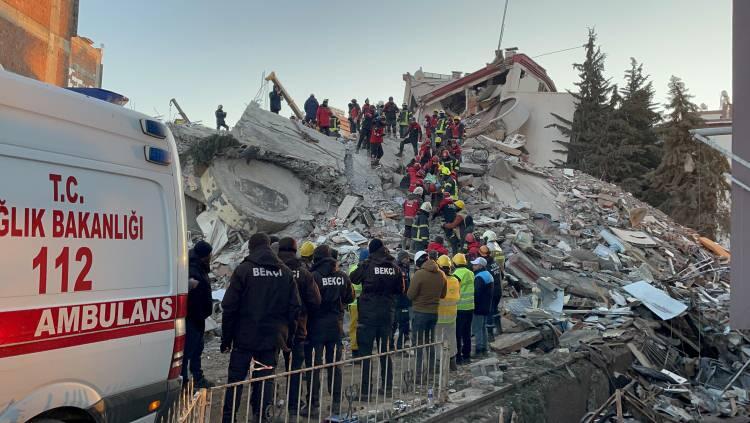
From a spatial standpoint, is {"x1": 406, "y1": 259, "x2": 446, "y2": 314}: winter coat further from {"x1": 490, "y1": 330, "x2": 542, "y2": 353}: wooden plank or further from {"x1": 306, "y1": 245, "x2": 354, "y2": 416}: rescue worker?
{"x1": 490, "y1": 330, "x2": 542, "y2": 353}: wooden plank

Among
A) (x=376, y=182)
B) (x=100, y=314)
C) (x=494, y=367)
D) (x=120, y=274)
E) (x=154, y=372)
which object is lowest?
(x=494, y=367)

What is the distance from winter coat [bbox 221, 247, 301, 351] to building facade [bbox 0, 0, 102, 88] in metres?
10.9

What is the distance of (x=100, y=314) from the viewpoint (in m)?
2.93

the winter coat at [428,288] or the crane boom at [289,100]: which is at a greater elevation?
the crane boom at [289,100]

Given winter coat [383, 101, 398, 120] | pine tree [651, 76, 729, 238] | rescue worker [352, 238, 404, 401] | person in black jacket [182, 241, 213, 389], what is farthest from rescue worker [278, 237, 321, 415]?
pine tree [651, 76, 729, 238]

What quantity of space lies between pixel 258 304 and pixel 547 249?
36.7 feet

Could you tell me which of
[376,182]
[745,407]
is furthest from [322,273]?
[376,182]

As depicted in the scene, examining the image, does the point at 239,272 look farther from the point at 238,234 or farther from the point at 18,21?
the point at 18,21

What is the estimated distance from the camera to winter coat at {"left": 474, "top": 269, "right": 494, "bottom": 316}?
827 cm

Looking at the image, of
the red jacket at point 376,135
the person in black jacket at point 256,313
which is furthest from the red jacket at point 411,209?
the person in black jacket at point 256,313

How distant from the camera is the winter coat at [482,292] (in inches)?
326

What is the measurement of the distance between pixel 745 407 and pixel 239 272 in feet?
24.0

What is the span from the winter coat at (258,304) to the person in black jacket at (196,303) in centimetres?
99

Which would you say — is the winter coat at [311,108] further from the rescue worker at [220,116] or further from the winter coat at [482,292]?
the winter coat at [482,292]
